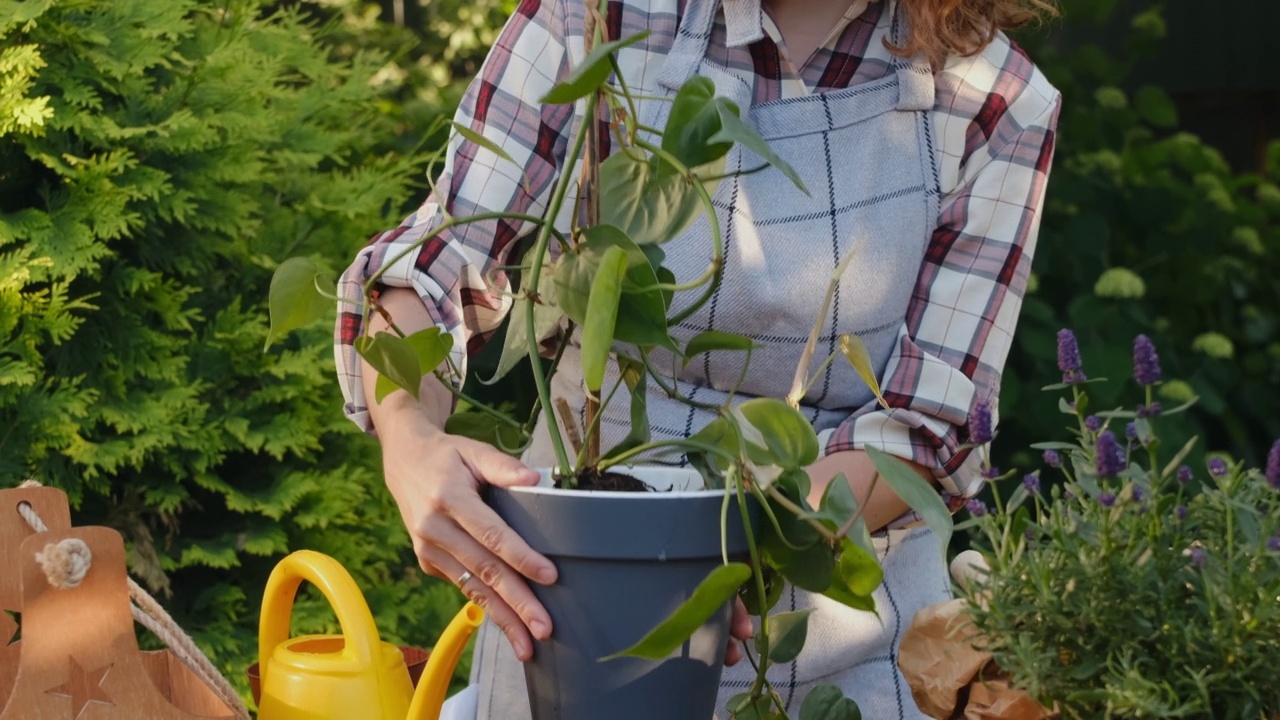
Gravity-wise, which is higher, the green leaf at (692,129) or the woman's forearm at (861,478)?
the green leaf at (692,129)

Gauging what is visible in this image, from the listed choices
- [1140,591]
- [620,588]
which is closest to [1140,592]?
[1140,591]

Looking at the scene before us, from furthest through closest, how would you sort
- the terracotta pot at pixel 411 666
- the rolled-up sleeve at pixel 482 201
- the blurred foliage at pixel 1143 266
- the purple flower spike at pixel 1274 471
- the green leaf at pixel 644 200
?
the blurred foliage at pixel 1143 266, the rolled-up sleeve at pixel 482 201, the terracotta pot at pixel 411 666, the green leaf at pixel 644 200, the purple flower spike at pixel 1274 471

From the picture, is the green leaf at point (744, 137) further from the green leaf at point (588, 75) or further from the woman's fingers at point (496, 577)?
the woman's fingers at point (496, 577)

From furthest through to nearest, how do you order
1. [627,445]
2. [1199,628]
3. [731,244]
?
[731,244]
[627,445]
[1199,628]

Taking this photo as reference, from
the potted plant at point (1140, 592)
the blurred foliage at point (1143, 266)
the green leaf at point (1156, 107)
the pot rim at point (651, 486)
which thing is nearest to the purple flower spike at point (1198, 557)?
the potted plant at point (1140, 592)

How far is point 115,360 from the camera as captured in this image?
1.49 metres

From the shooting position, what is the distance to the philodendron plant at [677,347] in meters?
0.59

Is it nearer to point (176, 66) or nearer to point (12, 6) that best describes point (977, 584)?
point (12, 6)

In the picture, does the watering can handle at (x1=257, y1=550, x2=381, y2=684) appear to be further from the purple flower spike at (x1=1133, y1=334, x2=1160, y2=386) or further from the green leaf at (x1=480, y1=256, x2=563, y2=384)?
the purple flower spike at (x1=1133, y1=334, x2=1160, y2=386)

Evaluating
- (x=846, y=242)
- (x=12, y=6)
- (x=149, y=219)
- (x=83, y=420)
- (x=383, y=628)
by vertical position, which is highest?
(x=12, y=6)

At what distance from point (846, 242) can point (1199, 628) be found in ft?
1.77

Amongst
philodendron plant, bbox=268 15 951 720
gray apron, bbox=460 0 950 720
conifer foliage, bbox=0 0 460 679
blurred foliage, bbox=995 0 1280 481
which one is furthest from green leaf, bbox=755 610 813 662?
blurred foliage, bbox=995 0 1280 481

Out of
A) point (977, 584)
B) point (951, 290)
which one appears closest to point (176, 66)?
point (951, 290)

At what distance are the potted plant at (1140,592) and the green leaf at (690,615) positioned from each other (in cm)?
12
